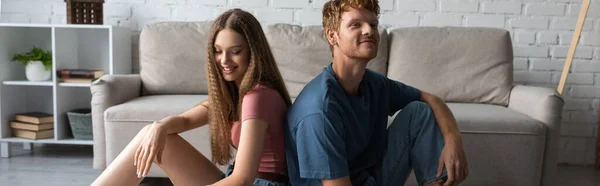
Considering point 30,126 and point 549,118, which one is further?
point 30,126

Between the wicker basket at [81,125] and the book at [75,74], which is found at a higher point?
the book at [75,74]

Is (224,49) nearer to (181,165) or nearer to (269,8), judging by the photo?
(181,165)

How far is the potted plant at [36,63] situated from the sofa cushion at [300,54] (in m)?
1.21

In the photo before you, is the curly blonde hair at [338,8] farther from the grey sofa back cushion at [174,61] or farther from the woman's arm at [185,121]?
the grey sofa back cushion at [174,61]

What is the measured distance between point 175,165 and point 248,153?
313mm

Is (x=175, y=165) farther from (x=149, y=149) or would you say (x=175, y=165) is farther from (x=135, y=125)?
(x=135, y=125)

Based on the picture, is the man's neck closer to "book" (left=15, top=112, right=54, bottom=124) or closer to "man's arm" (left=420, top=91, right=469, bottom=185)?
"man's arm" (left=420, top=91, right=469, bottom=185)

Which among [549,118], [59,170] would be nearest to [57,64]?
[59,170]

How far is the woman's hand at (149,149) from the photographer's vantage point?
1.33 meters

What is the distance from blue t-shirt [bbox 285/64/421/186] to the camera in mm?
1201

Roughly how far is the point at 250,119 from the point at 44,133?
2025 millimetres

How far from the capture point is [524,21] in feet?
10.0

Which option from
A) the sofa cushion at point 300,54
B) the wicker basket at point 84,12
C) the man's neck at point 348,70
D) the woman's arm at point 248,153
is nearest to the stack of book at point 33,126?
the wicker basket at point 84,12

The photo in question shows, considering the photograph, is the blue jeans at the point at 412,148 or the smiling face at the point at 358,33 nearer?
the smiling face at the point at 358,33
